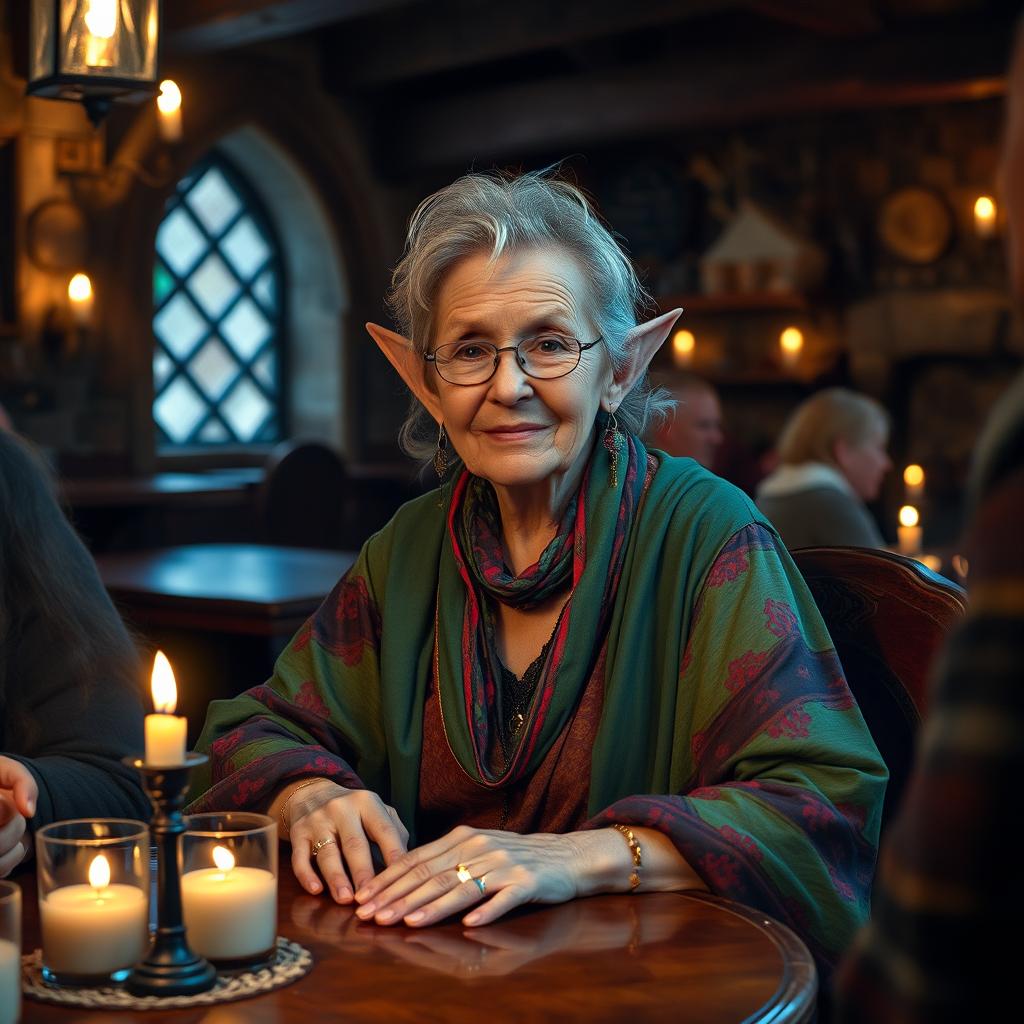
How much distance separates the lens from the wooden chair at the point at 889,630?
1.67 m

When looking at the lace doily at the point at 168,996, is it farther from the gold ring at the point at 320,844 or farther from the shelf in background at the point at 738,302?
the shelf in background at the point at 738,302

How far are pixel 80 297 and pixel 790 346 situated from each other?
11.9 ft

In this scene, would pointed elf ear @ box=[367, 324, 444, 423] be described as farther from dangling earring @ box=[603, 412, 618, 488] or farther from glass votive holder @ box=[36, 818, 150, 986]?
glass votive holder @ box=[36, 818, 150, 986]

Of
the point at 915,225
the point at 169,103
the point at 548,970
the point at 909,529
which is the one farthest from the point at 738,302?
the point at 548,970

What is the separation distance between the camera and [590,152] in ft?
29.4

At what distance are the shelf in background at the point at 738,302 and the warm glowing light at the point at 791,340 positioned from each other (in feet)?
0.49

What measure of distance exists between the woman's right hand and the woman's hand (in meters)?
0.27

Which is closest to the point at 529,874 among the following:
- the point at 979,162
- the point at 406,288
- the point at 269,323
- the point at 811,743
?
the point at 811,743

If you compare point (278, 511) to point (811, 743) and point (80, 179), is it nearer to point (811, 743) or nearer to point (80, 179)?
point (80, 179)

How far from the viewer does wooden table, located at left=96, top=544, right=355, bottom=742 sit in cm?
333

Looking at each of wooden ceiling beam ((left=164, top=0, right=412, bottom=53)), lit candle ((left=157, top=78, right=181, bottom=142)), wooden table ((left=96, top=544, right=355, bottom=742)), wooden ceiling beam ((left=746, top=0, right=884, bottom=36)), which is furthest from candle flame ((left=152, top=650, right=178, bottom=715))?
wooden ceiling beam ((left=746, top=0, right=884, bottom=36))

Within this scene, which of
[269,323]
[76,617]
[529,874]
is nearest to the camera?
[529,874]

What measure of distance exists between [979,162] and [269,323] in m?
4.22

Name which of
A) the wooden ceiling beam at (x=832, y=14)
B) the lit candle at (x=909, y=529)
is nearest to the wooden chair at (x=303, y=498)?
the lit candle at (x=909, y=529)
